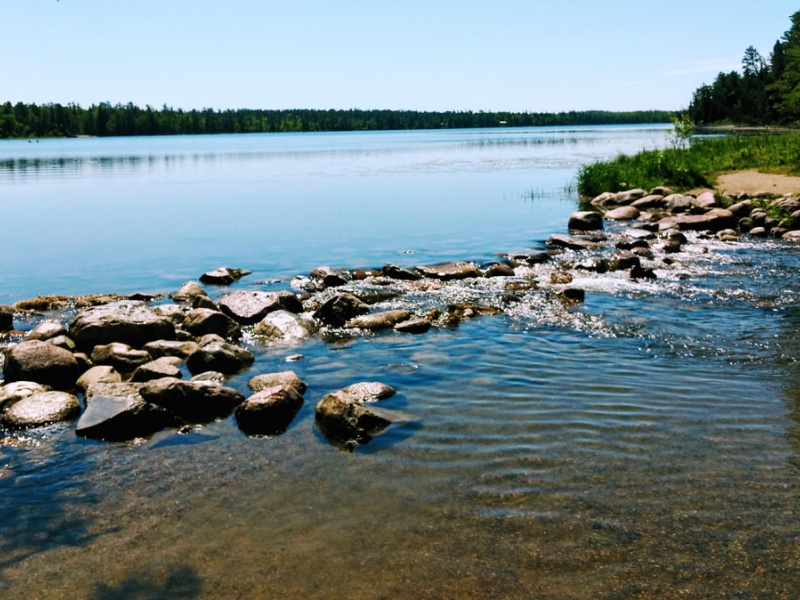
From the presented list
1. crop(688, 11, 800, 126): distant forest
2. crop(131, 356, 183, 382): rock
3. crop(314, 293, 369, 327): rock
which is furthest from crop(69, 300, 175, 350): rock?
crop(688, 11, 800, 126): distant forest

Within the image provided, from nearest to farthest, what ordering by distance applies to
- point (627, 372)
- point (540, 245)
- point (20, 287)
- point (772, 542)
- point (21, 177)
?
point (772, 542), point (627, 372), point (20, 287), point (540, 245), point (21, 177)

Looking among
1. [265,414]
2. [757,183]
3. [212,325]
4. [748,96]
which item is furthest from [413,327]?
Result: [748,96]

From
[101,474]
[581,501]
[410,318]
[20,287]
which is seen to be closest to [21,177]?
[20,287]

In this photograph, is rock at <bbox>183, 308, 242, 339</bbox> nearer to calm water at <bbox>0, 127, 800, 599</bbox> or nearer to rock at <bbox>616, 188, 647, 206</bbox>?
calm water at <bbox>0, 127, 800, 599</bbox>

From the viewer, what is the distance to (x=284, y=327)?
14305mm

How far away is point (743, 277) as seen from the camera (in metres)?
18.5

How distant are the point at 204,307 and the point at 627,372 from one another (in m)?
9.36

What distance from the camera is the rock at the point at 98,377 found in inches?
438

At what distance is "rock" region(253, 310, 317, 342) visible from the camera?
14035mm

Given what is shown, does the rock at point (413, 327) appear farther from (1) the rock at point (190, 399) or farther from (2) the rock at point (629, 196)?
(2) the rock at point (629, 196)

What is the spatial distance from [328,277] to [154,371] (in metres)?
8.37

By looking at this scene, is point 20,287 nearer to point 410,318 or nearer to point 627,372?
point 410,318

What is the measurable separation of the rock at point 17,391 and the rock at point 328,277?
8.94 m

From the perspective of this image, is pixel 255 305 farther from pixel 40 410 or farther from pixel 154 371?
pixel 40 410
